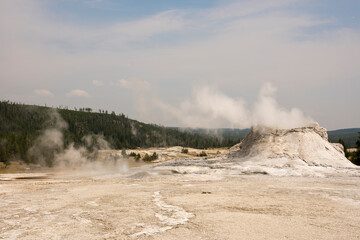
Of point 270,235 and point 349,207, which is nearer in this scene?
point 270,235

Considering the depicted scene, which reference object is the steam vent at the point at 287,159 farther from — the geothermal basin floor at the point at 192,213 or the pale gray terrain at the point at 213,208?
the geothermal basin floor at the point at 192,213

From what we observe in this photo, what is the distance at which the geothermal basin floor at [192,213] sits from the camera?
9.88 metres

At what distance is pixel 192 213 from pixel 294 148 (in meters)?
19.1

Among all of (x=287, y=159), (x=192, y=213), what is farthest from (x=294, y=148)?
(x=192, y=213)

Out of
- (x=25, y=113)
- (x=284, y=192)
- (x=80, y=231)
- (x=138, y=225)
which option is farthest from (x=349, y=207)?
(x=25, y=113)

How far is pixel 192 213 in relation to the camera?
12555mm

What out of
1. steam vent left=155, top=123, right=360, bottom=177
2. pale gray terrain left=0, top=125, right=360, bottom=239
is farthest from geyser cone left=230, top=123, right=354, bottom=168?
pale gray terrain left=0, top=125, right=360, bottom=239

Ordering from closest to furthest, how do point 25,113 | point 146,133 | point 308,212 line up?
point 308,212 < point 25,113 < point 146,133

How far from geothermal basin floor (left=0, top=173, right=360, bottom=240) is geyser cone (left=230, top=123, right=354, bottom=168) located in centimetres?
697

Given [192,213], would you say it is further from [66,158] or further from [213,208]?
[66,158]

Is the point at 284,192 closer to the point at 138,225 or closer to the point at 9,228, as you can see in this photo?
the point at 138,225

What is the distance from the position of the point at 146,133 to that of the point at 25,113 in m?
46.4

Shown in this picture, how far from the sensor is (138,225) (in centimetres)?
1077

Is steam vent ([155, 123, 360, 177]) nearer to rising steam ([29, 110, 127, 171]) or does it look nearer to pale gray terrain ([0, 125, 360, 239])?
pale gray terrain ([0, 125, 360, 239])
